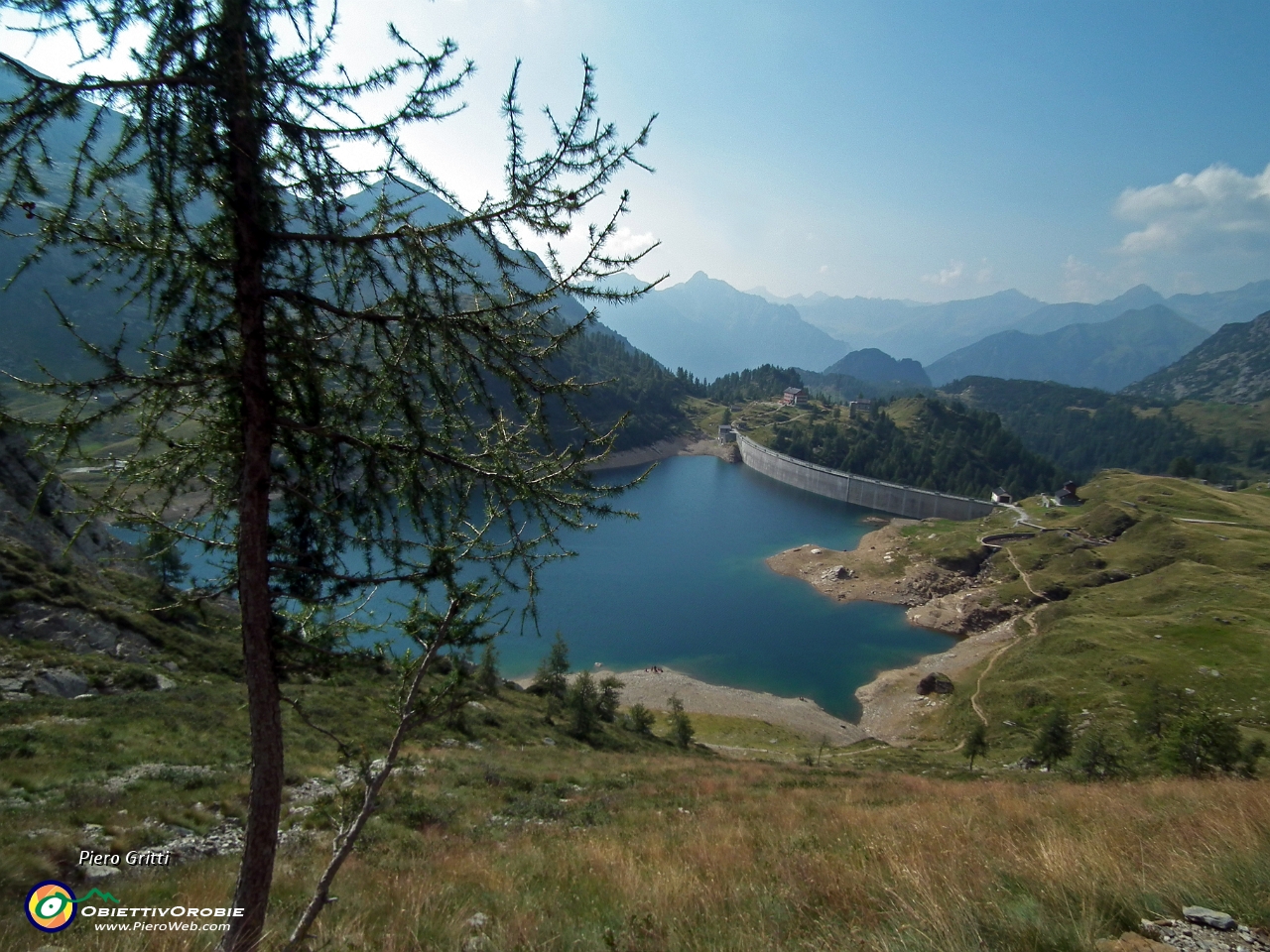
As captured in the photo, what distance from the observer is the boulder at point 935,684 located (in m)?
34.5

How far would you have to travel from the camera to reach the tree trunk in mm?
2633

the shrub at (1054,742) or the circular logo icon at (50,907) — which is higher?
the circular logo icon at (50,907)

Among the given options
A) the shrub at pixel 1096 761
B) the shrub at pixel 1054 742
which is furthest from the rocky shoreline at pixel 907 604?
the shrub at pixel 1096 761

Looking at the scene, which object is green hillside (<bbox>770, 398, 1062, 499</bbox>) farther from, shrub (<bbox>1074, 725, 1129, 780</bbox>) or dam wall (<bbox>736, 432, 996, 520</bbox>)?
shrub (<bbox>1074, 725, 1129, 780</bbox>)

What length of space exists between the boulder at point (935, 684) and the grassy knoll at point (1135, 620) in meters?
0.83

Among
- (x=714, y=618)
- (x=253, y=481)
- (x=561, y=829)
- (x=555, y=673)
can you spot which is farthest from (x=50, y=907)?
(x=714, y=618)

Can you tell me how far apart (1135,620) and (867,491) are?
5609 centimetres

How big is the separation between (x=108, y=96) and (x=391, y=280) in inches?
49.8

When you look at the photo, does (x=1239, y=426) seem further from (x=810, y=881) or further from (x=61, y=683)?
(x=61, y=683)

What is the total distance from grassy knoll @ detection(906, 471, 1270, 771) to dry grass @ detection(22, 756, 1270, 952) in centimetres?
1573

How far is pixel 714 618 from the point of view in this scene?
151 ft

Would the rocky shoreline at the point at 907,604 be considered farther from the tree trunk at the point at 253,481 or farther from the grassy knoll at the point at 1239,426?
the grassy knoll at the point at 1239,426

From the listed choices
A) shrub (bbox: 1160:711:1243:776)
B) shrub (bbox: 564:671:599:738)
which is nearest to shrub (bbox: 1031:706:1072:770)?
shrub (bbox: 1160:711:1243:776)

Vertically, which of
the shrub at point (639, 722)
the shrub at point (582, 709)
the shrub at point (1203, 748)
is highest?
the shrub at point (1203, 748)
